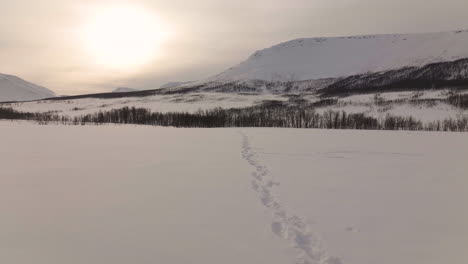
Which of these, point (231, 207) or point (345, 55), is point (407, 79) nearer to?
point (345, 55)

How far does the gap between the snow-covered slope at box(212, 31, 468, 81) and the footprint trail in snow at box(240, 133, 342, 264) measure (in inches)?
3579

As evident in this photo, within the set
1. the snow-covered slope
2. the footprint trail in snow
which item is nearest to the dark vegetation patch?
the snow-covered slope

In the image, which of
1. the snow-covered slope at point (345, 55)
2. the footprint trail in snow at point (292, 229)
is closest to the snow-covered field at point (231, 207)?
the footprint trail in snow at point (292, 229)

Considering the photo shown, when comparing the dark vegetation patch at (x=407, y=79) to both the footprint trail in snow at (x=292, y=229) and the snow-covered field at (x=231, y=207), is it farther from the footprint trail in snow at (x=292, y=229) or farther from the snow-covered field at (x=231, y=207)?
the footprint trail in snow at (x=292, y=229)

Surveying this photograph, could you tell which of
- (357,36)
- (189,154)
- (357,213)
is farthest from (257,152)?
(357,36)

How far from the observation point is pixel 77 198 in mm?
4648

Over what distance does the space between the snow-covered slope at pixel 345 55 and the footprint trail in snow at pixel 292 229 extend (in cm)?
9091

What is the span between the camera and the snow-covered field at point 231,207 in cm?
323

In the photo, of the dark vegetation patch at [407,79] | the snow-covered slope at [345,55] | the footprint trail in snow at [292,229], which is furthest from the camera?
the snow-covered slope at [345,55]

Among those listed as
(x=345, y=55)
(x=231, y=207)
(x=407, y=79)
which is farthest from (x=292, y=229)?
(x=345, y=55)

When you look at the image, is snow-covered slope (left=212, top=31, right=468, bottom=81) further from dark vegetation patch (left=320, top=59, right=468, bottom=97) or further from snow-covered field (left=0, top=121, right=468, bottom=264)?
snow-covered field (left=0, top=121, right=468, bottom=264)

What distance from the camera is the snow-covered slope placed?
93.8 meters

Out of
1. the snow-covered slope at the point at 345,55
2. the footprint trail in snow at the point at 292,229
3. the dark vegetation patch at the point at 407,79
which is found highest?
the snow-covered slope at the point at 345,55

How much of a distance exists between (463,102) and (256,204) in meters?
26.0
